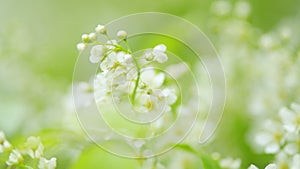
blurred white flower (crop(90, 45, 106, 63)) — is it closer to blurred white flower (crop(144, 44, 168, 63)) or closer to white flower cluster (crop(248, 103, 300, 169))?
blurred white flower (crop(144, 44, 168, 63))

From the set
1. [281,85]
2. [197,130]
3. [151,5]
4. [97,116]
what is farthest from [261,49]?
[151,5]

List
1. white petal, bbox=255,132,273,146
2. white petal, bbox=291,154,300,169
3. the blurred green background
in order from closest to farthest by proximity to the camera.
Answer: white petal, bbox=291,154,300,169
white petal, bbox=255,132,273,146
the blurred green background

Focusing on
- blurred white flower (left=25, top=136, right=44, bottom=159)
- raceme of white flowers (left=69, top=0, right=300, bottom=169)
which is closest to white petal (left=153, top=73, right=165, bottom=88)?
raceme of white flowers (left=69, top=0, right=300, bottom=169)

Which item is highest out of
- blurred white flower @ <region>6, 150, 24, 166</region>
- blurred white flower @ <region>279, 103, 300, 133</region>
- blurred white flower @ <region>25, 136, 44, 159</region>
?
blurred white flower @ <region>279, 103, 300, 133</region>

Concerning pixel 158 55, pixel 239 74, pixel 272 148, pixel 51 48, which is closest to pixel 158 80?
pixel 158 55

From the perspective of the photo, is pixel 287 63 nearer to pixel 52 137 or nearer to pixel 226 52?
Answer: pixel 226 52

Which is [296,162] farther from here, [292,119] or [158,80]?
[158,80]
